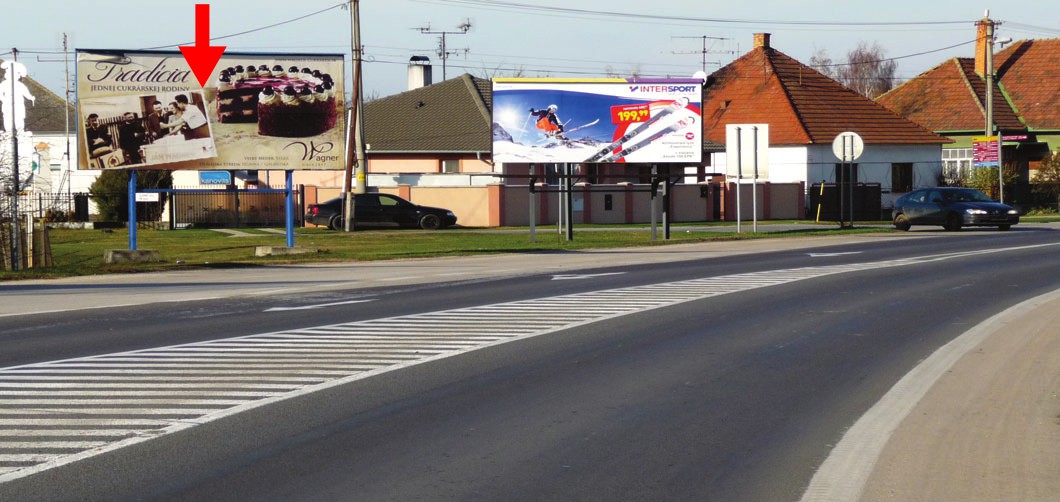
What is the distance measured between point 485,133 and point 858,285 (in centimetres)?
3563

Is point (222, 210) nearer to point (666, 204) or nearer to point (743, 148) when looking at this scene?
point (666, 204)

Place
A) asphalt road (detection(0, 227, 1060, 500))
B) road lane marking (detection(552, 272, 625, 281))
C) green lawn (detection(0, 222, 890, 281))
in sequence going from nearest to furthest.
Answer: asphalt road (detection(0, 227, 1060, 500)) < road lane marking (detection(552, 272, 625, 281)) < green lawn (detection(0, 222, 890, 281))

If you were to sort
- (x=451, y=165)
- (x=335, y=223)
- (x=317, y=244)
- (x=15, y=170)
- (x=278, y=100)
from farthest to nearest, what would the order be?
(x=451, y=165), (x=335, y=223), (x=317, y=244), (x=278, y=100), (x=15, y=170)

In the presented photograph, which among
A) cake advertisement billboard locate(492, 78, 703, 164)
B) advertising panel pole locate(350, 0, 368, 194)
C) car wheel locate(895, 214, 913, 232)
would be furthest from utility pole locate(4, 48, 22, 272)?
car wheel locate(895, 214, 913, 232)

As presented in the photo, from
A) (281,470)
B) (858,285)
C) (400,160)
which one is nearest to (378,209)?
(400,160)

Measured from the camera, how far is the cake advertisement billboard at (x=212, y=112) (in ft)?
90.3

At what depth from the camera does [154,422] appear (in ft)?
27.5

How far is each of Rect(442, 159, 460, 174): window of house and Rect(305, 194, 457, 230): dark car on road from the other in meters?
9.07

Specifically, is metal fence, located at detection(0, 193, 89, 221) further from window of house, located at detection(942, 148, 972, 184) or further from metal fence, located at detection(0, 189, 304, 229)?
window of house, located at detection(942, 148, 972, 184)

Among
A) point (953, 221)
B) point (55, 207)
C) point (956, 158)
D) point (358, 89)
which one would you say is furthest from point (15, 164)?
point (956, 158)

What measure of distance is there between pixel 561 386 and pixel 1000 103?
60746 mm

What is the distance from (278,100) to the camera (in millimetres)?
28891

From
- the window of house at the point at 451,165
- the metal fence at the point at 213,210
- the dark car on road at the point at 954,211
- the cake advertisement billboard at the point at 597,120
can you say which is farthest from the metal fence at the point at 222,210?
the dark car on road at the point at 954,211

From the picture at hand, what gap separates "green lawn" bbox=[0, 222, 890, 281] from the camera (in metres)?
26.8
